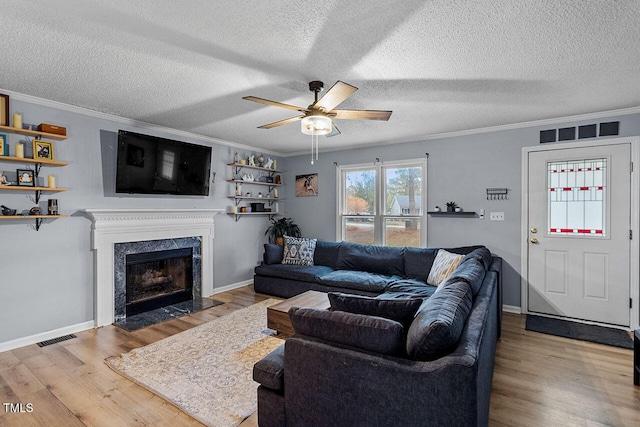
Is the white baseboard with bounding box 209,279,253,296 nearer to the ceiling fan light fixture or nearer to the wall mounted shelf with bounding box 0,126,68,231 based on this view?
the wall mounted shelf with bounding box 0,126,68,231

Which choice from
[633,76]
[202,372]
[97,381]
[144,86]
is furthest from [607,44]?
[97,381]

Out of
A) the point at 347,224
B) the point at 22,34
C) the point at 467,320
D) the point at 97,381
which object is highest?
the point at 22,34

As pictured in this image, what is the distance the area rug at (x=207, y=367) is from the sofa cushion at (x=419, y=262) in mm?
2071

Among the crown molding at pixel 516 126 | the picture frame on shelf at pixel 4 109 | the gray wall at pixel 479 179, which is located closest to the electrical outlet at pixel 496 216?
the gray wall at pixel 479 179

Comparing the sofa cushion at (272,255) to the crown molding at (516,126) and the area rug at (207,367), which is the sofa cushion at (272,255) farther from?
the crown molding at (516,126)

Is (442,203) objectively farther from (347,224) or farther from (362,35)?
(362,35)

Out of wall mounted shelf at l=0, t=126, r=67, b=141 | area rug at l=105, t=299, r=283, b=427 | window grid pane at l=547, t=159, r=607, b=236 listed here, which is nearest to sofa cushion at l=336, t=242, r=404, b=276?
area rug at l=105, t=299, r=283, b=427

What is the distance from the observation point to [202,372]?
2521 mm

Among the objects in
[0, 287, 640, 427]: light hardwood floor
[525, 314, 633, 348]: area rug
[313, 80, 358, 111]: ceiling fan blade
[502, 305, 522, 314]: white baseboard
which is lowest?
[0, 287, 640, 427]: light hardwood floor

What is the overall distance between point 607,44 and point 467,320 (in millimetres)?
2121

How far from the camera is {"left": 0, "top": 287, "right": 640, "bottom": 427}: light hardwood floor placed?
199 centimetres

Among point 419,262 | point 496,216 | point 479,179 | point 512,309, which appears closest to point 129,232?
point 419,262

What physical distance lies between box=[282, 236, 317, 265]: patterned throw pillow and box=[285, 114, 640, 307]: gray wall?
68.8 inches

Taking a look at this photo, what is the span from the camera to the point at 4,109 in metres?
2.84
